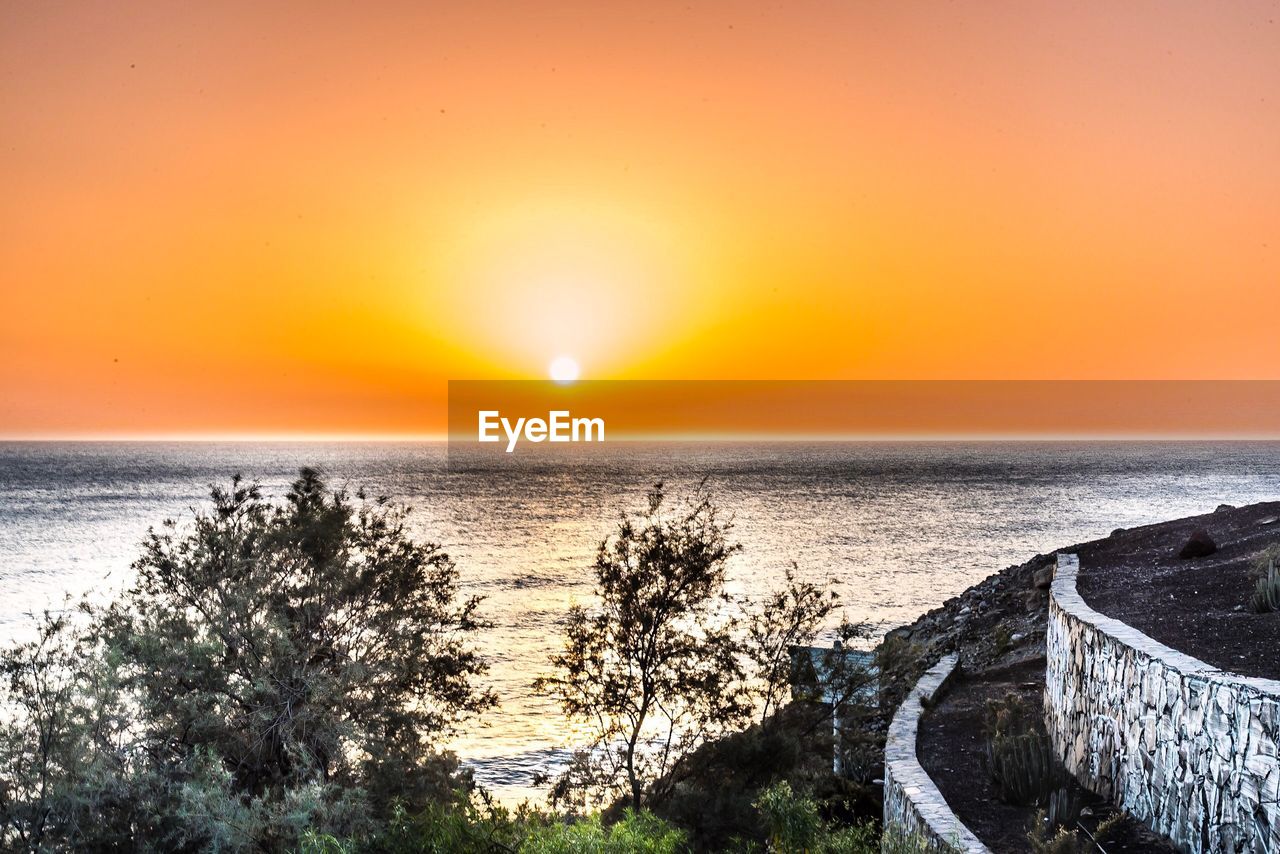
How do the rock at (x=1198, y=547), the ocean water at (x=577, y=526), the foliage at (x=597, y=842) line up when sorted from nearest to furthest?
the foliage at (x=597, y=842) → the rock at (x=1198, y=547) → the ocean water at (x=577, y=526)

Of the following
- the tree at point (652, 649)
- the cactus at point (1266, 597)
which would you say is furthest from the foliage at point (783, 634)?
the cactus at point (1266, 597)

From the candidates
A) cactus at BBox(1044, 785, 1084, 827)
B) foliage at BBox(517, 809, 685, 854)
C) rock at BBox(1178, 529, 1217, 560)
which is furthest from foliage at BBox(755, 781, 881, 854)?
rock at BBox(1178, 529, 1217, 560)

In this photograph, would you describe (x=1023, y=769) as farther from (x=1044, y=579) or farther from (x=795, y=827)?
(x=1044, y=579)

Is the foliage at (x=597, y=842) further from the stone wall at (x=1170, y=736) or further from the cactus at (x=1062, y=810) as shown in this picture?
the stone wall at (x=1170, y=736)

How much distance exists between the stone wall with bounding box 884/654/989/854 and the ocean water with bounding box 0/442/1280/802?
10.4 m

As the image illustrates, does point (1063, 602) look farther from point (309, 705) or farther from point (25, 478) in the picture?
point (25, 478)

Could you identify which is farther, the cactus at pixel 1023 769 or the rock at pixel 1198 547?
the rock at pixel 1198 547

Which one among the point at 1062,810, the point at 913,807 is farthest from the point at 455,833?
the point at 1062,810

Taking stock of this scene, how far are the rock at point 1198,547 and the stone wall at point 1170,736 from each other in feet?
16.4

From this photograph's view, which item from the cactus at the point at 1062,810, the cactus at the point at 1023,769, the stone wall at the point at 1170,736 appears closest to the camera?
the stone wall at the point at 1170,736

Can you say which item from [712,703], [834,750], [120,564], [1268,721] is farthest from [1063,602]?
[120,564]

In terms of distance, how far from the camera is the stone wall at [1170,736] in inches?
263

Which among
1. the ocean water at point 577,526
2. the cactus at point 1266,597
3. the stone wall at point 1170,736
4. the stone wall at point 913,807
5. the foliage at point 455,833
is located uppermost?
the cactus at point 1266,597

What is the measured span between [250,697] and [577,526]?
208ft
